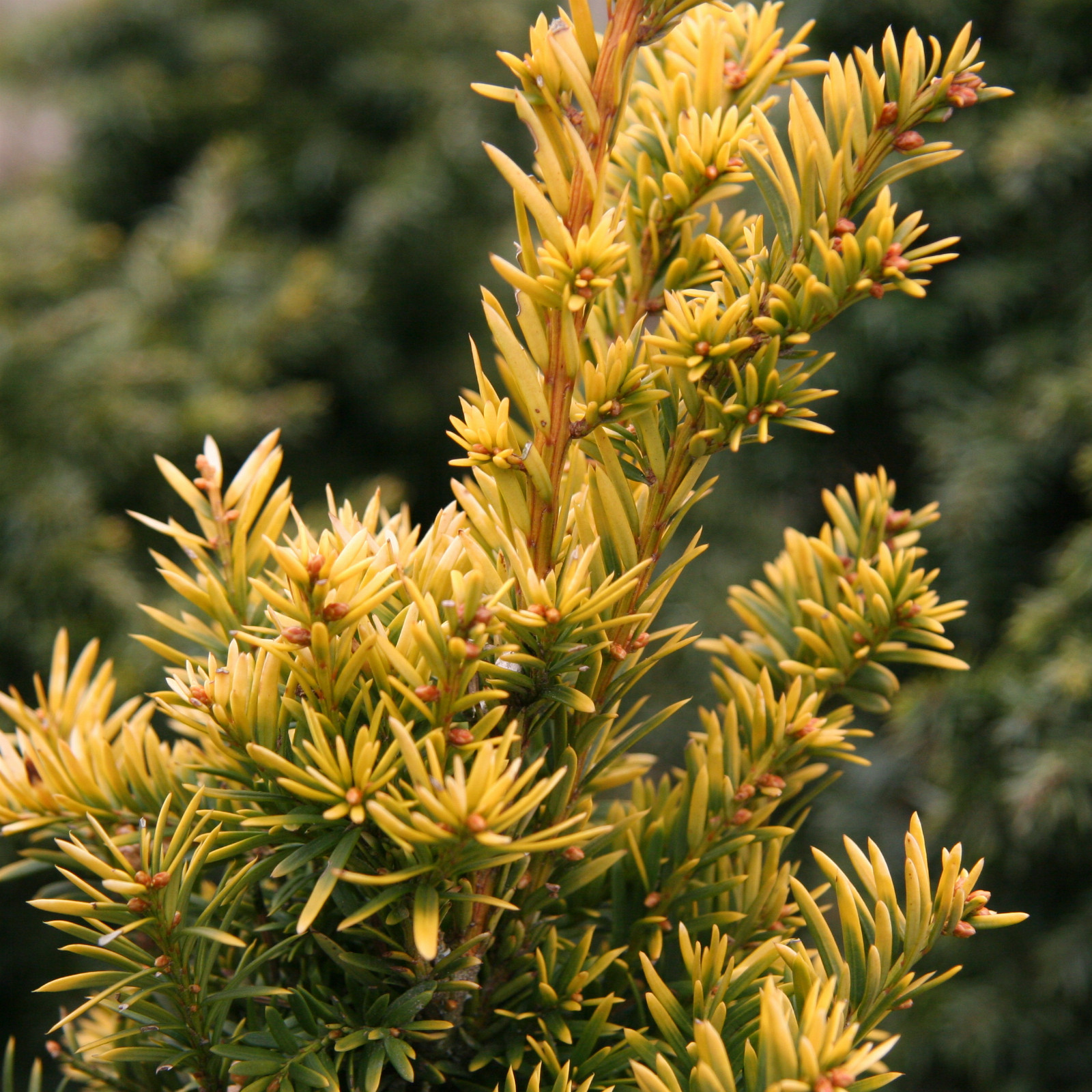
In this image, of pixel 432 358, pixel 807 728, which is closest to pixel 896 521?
Result: pixel 807 728

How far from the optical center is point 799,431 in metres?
1.13

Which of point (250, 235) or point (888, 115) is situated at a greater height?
point (250, 235)

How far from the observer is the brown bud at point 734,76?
350 millimetres

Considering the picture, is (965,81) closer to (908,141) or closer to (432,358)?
(908,141)

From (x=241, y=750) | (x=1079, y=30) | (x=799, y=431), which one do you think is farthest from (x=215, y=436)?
(x=1079, y=30)

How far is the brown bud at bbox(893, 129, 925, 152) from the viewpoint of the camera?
0.28 meters

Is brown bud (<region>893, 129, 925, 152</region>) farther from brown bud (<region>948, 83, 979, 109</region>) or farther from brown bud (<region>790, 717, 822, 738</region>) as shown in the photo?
brown bud (<region>790, 717, 822, 738</region>)

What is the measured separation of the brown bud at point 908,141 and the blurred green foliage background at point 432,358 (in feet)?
2.05

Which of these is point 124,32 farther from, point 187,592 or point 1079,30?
point 187,592

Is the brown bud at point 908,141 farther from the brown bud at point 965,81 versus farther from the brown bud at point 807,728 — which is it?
the brown bud at point 807,728

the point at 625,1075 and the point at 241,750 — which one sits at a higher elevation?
the point at 241,750

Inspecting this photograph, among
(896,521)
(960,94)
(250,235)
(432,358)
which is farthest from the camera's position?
(432,358)

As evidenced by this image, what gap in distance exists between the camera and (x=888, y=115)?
0.91 feet

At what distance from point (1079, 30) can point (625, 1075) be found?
1.19 meters
